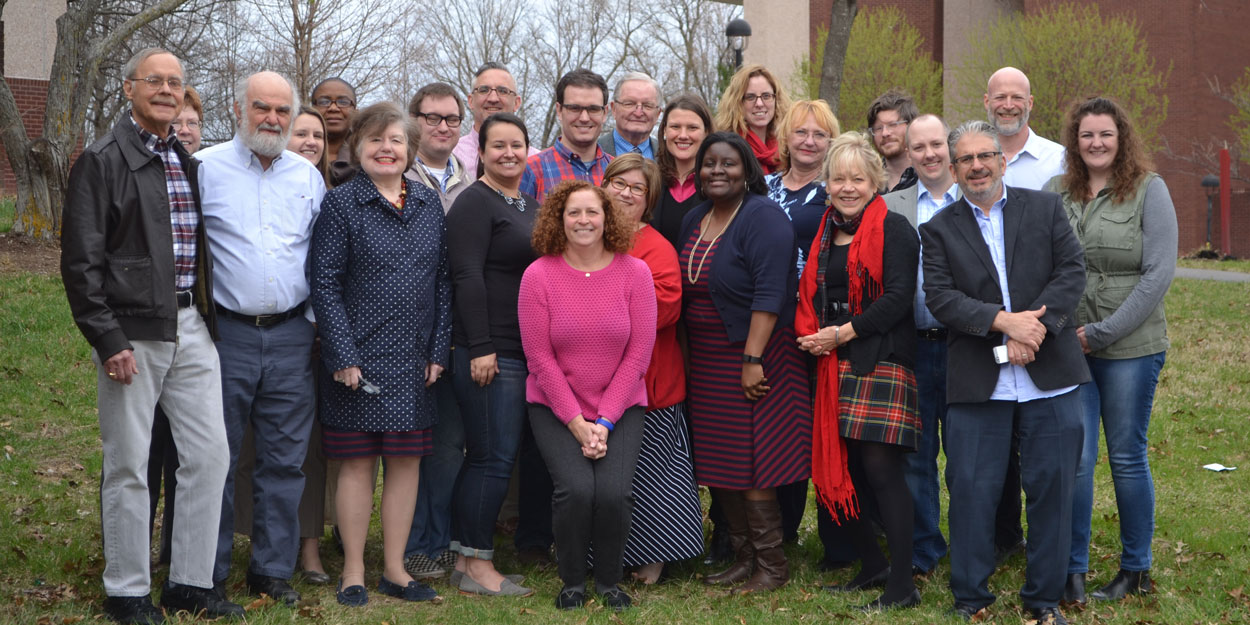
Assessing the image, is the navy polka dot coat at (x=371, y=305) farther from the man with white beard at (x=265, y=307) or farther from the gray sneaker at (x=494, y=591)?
the gray sneaker at (x=494, y=591)

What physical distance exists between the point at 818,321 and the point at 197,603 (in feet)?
10.5

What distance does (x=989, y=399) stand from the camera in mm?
4855

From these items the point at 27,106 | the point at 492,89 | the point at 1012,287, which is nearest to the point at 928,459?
the point at 1012,287

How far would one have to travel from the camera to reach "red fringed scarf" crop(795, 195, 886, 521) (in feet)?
17.2

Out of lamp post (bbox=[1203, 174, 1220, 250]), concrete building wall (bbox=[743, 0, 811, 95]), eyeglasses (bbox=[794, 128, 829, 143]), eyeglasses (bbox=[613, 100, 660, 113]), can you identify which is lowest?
eyeglasses (bbox=[794, 128, 829, 143])

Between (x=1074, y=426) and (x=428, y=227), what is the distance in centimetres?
318

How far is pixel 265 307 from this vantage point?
5012 millimetres

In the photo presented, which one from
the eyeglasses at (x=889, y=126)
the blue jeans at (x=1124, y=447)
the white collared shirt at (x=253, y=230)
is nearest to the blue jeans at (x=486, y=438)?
the white collared shirt at (x=253, y=230)

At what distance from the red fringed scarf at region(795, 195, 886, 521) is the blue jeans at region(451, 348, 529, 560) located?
58.1 inches

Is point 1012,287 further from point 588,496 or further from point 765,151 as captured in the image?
point 588,496

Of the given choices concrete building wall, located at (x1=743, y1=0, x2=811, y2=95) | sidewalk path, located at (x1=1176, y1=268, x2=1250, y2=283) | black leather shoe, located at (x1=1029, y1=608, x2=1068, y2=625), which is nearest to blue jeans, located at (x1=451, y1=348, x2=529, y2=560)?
black leather shoe, located at (x1=1029, y1=608, x2=1068, y2=625)

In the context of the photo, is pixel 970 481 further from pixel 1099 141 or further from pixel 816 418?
pixel 1099 141

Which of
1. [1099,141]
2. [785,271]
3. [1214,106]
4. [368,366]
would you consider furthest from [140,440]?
[1214,106]

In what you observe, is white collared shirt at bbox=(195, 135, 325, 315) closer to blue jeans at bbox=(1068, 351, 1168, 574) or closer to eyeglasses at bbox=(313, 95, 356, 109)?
eyeglasses at bbox=(313, 95, 356, 109)
